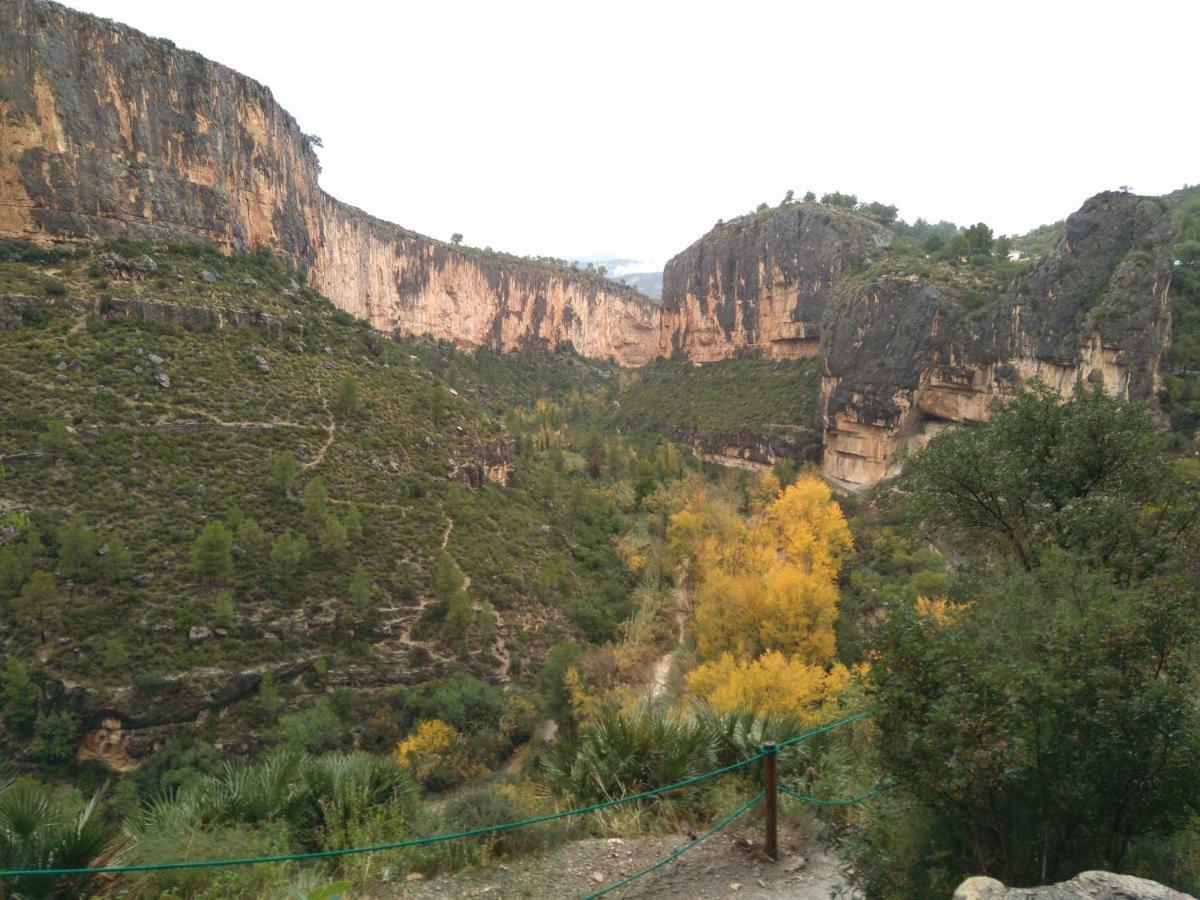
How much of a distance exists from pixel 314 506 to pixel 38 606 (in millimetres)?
7695

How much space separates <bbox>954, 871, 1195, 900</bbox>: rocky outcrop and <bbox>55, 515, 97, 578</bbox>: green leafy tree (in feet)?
72.8

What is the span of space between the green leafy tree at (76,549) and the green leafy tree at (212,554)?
251 centimetres

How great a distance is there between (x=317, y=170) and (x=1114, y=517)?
2070 inches

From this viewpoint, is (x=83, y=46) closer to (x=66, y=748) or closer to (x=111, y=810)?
(x=66, y=748)

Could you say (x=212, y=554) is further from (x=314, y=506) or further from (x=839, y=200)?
(x=839, y=200)

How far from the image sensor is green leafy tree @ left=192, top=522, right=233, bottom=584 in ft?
64.0

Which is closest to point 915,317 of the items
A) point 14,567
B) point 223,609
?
point 223,609

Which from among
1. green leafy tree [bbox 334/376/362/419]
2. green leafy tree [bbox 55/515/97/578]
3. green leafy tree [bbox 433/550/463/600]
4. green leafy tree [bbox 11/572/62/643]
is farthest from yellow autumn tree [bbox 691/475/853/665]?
green leafy tree [bbox 11/572/62/643]

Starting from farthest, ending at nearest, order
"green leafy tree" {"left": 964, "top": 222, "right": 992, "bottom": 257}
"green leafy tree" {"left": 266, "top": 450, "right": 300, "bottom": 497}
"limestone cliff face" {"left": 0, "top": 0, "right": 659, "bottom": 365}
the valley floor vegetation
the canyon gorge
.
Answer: "green leafy tree" {"left": 964, "top": 222, "right": 992, "bottom": 257} < the canyon gorge < "limestone cliff face" {"left": 0, "top": 0, "right": 659, "bottom": 365} < "green leafy tree" {"left": 266, "top": 450, "right": 300, "bottom": 497} < the valley floor vegetation

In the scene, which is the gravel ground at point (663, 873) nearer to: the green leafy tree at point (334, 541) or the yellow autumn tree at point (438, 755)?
the yellow autumn tree at point (438, 755)

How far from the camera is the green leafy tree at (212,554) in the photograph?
Answer: 19.5 meters

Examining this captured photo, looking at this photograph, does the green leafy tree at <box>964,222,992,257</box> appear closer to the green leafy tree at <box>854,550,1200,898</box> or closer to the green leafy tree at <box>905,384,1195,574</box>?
the green leafy tree at <box>905,384,1195,574</box>

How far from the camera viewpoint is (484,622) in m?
23.6

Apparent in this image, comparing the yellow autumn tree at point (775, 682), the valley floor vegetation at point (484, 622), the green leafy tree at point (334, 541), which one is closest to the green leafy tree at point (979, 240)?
the valley floor vegetation at point (484, 622)
